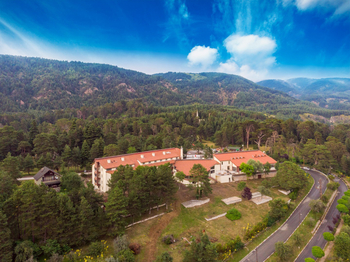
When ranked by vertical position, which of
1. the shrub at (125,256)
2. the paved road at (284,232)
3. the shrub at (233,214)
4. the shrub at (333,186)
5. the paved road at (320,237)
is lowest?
the paved road at (320,237)

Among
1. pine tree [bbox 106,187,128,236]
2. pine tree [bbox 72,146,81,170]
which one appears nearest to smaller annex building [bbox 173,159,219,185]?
pine tree [bbox 106,187,128,236]

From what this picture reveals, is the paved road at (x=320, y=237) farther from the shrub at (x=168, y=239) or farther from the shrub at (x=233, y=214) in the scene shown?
the shrub at (x=168, y=239)

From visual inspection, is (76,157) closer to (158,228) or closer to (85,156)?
(85,156)

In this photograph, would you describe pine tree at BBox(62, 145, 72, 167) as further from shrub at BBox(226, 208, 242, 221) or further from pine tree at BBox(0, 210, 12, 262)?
shrub at BBox(226, 208, 242, 221)

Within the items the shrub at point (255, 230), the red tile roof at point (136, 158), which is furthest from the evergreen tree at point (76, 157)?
the shrub at point (255, 230)

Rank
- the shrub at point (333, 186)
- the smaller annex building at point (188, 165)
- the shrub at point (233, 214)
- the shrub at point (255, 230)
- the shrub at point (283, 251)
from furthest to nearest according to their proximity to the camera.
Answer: the smaller annex building at point (188, 165) < the shrub at point (333, 186) < the shrub at point (233, 214) < the shrub at point (255, 230) < the shrub at point (283, 251)

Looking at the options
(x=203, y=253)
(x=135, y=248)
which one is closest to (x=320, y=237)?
(x=203, y=253)

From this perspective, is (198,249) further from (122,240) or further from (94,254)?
(94,254)
